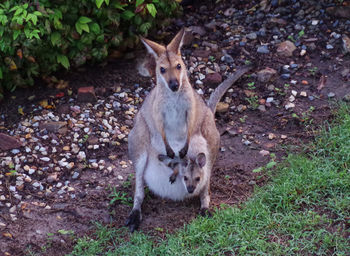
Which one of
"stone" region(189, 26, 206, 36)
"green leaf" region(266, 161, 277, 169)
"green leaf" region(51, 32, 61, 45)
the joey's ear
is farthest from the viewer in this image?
"stone" region(189, 26, 206, 36)

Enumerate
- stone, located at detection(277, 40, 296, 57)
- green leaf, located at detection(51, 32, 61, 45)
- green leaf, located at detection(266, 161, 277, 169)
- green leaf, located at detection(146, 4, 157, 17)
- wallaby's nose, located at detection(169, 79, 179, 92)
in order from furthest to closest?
stone, located at detection(277, 40, 296, 57) < green leaf, located at detection(146, 4, 157, 17) < green leaf, located at detection(51, 32, 61, 45) < green leaf, located at detection(266, 161, 277, 169) < wallaby's nose, located at detection(169, 79, 179, 92)

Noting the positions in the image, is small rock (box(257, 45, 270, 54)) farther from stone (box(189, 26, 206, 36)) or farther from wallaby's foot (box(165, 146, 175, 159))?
wallaby's foot (box(165, 146, 175, 159))

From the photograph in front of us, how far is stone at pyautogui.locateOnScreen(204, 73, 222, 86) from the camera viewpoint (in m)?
6.59

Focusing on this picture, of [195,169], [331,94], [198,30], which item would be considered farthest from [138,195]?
[198,30]

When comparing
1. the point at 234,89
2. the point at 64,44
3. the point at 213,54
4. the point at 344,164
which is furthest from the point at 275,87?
the point at 64,44

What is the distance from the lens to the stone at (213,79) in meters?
6.59

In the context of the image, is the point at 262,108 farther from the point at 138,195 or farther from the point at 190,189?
the point at 138,195

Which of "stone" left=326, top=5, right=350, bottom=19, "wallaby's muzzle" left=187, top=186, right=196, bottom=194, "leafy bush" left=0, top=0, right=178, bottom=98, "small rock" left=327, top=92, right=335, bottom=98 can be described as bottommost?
"small rock" left=327, top=92, right=335, bottom=98

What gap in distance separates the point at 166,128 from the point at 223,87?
1467mm

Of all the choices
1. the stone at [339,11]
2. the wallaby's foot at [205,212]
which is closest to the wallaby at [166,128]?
the wallaby's foot at [205,212]

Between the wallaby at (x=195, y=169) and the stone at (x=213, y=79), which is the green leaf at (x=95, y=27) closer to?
the stone at (x=213, y=79)

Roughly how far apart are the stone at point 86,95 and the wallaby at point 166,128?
4.44ft

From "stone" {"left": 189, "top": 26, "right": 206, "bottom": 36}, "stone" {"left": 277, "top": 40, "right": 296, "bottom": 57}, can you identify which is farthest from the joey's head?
"stone" {"left": 189, "top": 26, "right": 206, "bottom": 36}

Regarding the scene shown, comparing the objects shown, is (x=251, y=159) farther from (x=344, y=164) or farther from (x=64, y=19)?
(x=64, y=19)
